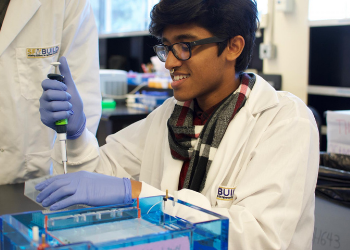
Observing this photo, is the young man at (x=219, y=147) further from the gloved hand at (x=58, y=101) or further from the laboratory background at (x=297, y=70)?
the laboratory background at (x=297, y=70)

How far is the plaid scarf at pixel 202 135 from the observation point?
A: 47.6 inches

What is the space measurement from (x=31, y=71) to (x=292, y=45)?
2.38 metres

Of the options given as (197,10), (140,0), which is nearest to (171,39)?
(197,10)

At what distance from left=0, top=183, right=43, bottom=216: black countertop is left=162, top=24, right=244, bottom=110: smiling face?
0.54m

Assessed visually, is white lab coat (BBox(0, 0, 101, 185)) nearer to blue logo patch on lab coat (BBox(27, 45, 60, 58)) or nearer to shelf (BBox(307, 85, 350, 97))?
blue logo patch on lab coat (BBox(27, 45, 60, 58))

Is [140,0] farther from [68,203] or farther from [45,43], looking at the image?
[68,203]

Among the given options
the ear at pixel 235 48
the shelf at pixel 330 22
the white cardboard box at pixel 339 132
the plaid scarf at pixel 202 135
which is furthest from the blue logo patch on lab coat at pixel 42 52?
the shelf at pixel 330 22

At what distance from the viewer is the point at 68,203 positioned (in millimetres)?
968

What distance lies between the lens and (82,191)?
999mm

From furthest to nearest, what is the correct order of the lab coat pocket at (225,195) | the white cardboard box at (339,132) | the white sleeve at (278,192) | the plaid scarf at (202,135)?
the white cardboard box at (339,132) → the plaid scarf at (202,135) → the lab coat pocket at (225,195) → the white sleeve at (278,192)

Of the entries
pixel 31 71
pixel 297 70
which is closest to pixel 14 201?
pixel 31 71

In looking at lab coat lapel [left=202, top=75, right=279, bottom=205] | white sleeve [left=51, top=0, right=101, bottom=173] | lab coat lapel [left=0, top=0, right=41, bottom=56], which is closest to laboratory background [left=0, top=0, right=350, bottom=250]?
lab coat lapel [left=202, top=75, right=279, bottom=205]

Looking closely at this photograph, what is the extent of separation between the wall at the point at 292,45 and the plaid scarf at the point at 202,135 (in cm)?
204

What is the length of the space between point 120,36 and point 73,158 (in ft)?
14.5
